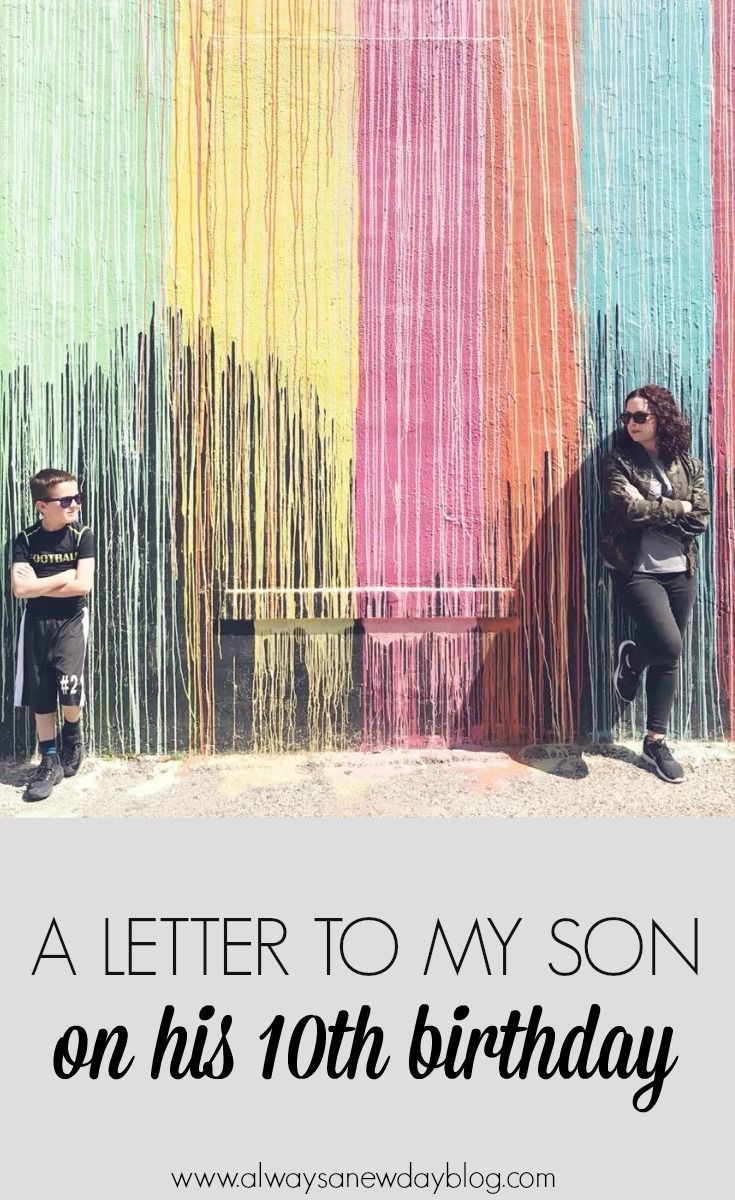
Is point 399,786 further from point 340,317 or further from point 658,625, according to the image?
point 340,317

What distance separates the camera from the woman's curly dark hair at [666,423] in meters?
5.17

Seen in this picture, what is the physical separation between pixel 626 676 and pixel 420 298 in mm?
2231

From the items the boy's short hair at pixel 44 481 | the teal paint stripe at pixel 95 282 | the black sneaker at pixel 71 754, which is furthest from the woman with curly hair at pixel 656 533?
the black sneaker at pixel 71 754

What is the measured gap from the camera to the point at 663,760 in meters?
A: 5.21

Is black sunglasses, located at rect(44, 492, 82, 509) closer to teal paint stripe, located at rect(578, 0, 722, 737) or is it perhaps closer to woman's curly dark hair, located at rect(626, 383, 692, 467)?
teal paint stripe, located at rect(578, 0, 722, 737)

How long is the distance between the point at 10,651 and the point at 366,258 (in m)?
2.76

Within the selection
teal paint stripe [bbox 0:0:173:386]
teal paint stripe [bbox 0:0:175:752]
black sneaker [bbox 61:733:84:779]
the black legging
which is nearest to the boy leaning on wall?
black sneaker [bbox 61:733:84:779]

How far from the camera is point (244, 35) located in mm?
5281

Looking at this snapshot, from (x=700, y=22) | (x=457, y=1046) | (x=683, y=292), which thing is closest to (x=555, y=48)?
(x=700, y=22)

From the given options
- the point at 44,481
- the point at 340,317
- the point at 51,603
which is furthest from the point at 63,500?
the point at 340,317

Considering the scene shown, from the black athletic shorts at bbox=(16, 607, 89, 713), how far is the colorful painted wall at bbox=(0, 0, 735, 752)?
1.05 feet

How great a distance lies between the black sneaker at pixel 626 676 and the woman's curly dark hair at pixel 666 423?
38.1 inches

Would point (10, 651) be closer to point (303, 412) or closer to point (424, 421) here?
point (303, 412)

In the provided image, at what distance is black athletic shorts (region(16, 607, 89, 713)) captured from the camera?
5.05 m
